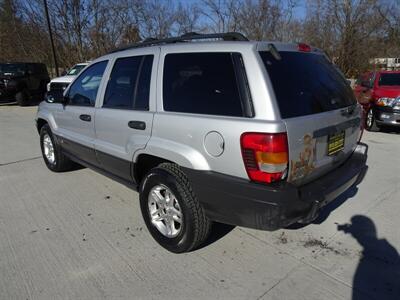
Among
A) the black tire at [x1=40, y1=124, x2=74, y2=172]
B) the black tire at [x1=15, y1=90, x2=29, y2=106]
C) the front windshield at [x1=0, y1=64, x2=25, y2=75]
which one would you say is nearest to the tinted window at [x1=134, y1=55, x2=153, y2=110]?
the black tire at [x1=40, y1=124, x2=74, y2=172]

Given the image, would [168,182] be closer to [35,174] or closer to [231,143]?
[231,143]

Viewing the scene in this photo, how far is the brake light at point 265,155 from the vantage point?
2.27m

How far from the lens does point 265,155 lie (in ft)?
7.49

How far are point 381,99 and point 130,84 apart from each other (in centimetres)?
661

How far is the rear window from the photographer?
2441 mm

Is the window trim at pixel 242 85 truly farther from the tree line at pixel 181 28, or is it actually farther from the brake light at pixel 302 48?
the tree line at pixel 181 28

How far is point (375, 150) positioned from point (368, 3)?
56.1 ft

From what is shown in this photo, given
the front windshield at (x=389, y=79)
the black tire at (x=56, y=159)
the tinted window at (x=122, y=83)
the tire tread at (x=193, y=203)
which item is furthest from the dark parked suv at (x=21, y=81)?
the tire tread at (x=193, y=203)

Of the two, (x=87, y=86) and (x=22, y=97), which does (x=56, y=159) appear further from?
(x=22, y=97)

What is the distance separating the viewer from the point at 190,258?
2965mm

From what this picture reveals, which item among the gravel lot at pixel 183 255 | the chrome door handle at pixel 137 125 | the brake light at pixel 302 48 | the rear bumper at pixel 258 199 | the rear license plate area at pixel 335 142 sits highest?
the brake light at pixel 302 48

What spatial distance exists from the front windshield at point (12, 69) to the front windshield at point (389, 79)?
45.3 feet

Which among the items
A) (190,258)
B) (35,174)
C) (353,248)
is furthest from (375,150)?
(35,174)

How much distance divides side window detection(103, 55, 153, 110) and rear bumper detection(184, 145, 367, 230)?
0.94m
